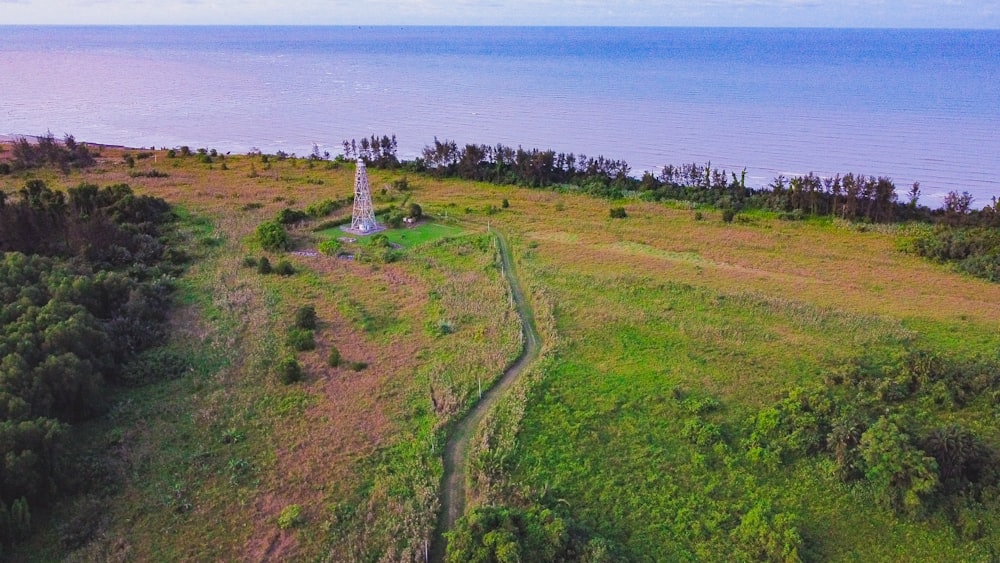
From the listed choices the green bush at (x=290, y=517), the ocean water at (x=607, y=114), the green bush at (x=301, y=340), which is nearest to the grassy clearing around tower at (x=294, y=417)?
the green bush at (x=290, y=517)

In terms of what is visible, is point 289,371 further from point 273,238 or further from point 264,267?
point 273,238

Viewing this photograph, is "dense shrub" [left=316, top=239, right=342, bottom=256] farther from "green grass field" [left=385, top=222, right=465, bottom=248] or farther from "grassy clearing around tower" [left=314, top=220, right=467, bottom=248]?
"green grass field" [left=385, top=222, right=465, bottom=248]

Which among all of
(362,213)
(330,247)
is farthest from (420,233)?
(330,247)

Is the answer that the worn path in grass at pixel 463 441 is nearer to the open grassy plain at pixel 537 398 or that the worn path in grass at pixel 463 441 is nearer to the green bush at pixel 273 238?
the open grassy plain at pixel 537 398

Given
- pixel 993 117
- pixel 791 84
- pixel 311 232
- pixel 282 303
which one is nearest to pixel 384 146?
pixel 311 232

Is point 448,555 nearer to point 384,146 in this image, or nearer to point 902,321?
point 902,321

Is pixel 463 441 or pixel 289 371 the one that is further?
pixel 289 371
